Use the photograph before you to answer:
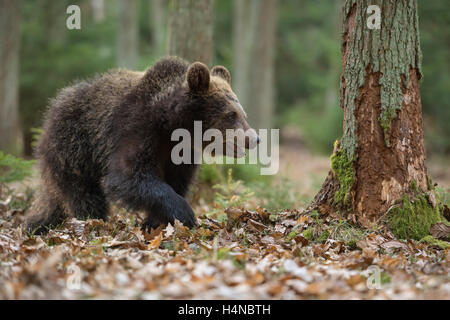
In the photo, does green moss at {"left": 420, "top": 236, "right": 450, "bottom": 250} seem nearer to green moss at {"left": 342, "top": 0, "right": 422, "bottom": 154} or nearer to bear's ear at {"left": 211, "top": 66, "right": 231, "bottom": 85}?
green moss at {"left": 342, "top": 0, "right": 422, "bottom": 154}

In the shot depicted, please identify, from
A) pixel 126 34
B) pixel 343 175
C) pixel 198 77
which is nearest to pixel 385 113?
pixel 343 175

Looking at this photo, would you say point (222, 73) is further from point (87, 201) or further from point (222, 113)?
point (87, 201)

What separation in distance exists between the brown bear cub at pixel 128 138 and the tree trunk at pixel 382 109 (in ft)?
4.43

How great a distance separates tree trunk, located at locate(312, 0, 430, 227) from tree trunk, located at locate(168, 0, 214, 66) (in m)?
3.33

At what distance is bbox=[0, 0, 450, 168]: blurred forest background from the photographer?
1200 cm

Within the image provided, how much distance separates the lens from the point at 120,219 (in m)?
7.09

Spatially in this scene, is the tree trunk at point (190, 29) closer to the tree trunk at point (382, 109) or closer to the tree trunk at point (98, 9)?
the tree trunk at point (382, 109)

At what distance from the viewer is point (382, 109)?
5.30 m

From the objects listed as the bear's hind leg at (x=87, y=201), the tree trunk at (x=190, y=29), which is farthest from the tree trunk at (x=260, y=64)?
the bear's hind leg at (x=87, y=201)

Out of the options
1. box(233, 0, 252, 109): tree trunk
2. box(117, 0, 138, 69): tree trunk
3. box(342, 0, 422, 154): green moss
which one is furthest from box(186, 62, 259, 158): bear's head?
box(233, 0, 252, 109): tree trunk

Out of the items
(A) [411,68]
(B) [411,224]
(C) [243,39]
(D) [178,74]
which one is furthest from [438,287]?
(C) [243,39]

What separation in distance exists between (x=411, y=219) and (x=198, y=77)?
2.95 metres
